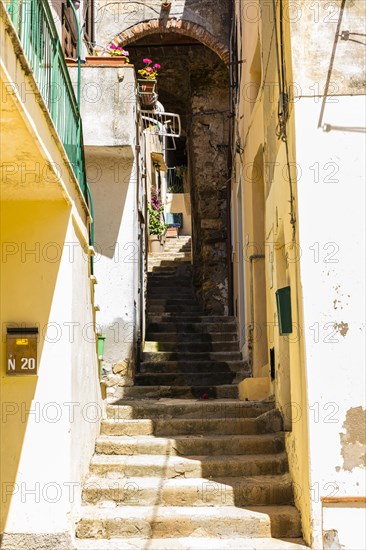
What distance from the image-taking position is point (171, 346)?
12.6 meters

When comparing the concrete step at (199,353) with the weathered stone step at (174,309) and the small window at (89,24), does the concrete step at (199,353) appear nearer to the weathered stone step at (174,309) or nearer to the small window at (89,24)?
the weathered stone step at (174,309)

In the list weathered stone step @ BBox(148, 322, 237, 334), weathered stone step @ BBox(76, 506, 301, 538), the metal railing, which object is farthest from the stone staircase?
the metal railing

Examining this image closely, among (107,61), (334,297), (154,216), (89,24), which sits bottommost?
(334,297)

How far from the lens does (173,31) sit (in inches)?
639

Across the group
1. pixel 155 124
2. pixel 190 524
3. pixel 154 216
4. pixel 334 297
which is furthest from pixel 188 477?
pixel 154 216

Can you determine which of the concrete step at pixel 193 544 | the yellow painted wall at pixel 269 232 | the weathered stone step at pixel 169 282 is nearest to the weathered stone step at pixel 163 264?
the weathered stone step at pixel 169 282

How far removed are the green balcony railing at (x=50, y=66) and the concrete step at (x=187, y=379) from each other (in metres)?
4.06

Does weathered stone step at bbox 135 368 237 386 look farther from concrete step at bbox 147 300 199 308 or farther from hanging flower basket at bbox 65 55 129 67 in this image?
hanging flower basket at bbox 65 55 129 67

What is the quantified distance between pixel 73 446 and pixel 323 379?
2393mm

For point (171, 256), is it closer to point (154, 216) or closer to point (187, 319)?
point (154, 216)

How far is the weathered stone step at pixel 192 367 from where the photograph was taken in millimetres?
11633

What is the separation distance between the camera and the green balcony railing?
17.2 ft

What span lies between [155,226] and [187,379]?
9321 mm

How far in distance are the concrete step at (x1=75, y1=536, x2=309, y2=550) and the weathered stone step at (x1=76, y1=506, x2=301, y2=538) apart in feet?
0.23
